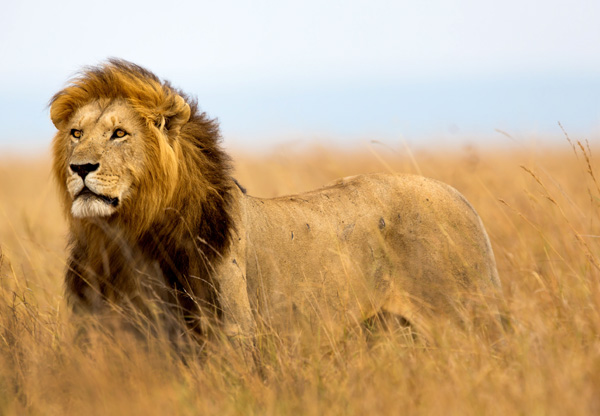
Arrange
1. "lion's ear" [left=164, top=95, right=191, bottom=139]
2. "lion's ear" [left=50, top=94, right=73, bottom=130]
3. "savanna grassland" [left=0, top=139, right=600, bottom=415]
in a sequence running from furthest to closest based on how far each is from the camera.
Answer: "lion's ear" [left=50, top=94, right=73, bottom=130], "lion's ear" [left=164, top=95, right=191, bottom=139], "savanna grassland" [left=0, top=139, right=600, bottom=415]

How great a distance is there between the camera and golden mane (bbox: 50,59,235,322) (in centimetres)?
419

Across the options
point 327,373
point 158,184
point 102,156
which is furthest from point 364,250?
point 102,156

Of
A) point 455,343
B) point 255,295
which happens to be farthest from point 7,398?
point 455,343

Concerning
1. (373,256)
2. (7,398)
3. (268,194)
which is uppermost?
(373,256)

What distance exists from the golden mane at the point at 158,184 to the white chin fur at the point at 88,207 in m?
0.15

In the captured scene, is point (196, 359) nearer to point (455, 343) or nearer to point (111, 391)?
point (111, 391)

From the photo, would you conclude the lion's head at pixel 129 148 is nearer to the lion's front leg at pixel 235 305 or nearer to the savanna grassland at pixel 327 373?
the lion's front leg at pixel 235 305

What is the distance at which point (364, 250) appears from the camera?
4793 millimetres

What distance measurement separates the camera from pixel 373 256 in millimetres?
4809

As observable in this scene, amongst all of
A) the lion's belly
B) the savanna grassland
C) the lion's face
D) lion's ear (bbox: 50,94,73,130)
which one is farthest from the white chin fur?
the lion's belly

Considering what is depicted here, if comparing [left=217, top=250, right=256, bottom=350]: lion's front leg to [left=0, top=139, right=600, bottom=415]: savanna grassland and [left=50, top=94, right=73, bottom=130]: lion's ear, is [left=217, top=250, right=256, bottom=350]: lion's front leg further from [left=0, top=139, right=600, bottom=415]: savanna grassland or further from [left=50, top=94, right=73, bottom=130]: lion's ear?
[left=50, top=94, right=73, bottom=130]: lion's ear

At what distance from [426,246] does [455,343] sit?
3.17ft

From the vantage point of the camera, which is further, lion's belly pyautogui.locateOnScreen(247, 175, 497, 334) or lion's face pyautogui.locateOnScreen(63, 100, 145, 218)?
lion's belly pyautogui.locateOnScreen(247, 175, 497, 334)

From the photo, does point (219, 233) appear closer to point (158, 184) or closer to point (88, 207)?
point (158, 184)
